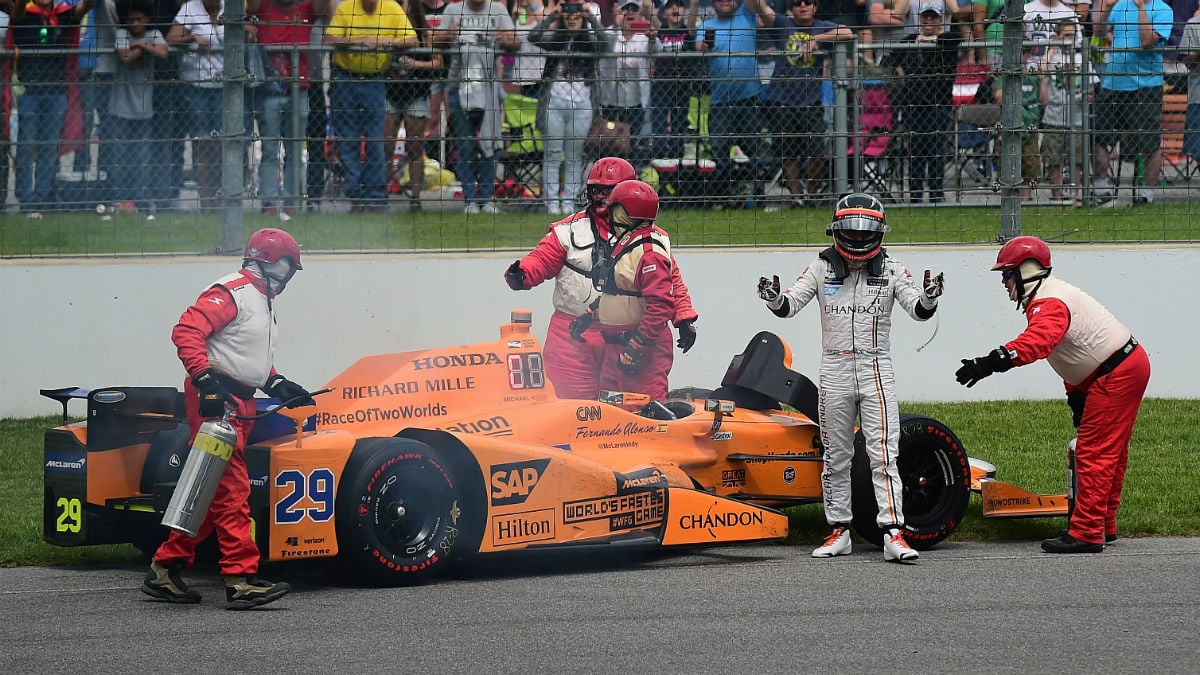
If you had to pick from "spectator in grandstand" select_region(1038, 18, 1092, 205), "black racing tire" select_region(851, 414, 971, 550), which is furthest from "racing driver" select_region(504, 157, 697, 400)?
"spectator in grandstand" select_region(1038, 18, 1092, 205)

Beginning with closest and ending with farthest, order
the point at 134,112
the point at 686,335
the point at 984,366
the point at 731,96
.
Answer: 1. the point at 984,366
2. the point at 686,335
3. the point at 134,112
4. the point at 731,96

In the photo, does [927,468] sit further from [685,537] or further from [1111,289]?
[1111,289]

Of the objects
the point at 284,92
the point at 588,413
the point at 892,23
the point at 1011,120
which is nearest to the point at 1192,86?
the point at 1011,120

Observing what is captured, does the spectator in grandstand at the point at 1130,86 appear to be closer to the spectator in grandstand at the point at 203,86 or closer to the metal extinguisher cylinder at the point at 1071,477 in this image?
the metal extinguisher cylinder at the point at 1071,477

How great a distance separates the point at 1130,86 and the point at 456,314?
4870 mm

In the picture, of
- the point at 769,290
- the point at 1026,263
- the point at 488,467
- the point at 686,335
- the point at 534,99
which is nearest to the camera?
the point at 488,467

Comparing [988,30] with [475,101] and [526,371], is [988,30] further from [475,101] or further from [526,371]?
[526,371]

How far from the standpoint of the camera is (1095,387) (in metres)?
8.16

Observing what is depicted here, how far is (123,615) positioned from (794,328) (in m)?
6.00

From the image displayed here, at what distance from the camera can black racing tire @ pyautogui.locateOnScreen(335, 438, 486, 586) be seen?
7059mm

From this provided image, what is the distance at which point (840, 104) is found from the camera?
11.7m

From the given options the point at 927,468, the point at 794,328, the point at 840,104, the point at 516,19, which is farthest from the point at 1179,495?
the point at 516,19

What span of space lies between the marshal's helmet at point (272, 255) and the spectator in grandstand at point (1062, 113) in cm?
618

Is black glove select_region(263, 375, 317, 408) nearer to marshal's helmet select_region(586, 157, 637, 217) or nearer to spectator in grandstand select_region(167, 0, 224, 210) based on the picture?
marshal's helmet select_region(586, 157, 637, 217)
